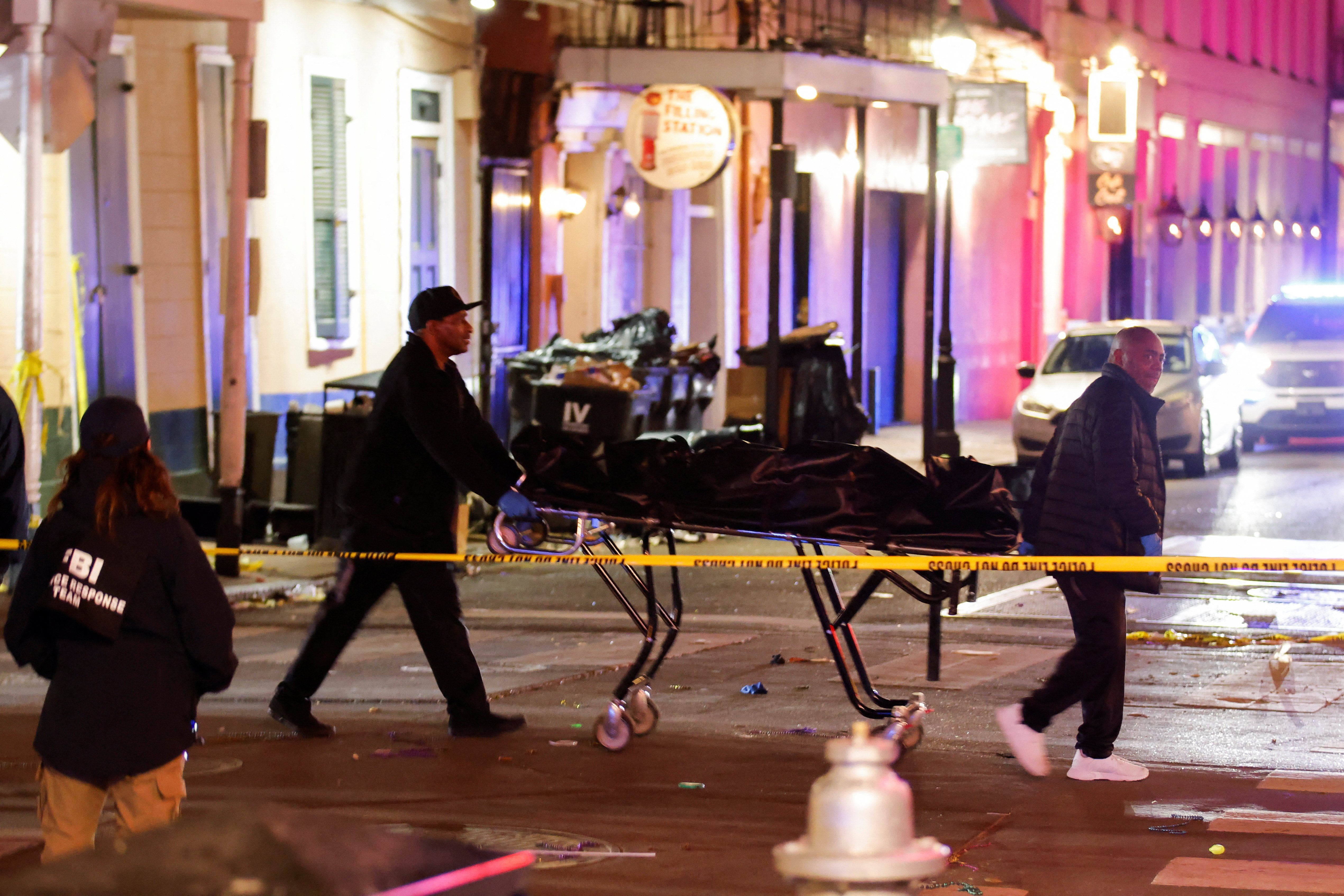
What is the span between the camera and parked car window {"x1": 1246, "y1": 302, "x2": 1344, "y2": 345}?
74.0ft

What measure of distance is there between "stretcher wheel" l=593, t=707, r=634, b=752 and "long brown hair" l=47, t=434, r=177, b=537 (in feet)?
9.61

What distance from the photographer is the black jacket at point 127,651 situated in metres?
4.67

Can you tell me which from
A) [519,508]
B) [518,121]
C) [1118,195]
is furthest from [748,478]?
[1118,195]

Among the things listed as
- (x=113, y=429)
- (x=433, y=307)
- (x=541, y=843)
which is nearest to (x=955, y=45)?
(x=433, y=307)

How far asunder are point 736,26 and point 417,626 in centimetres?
1582

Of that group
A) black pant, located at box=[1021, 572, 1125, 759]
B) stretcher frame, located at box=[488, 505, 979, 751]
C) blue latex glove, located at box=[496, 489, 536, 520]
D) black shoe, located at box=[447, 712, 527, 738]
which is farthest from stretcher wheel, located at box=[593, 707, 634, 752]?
black pant, located at box=[1021, 572, 1125, 759]

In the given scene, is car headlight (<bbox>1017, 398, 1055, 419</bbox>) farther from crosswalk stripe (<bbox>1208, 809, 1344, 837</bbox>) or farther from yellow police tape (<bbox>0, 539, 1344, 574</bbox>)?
crosswalk stripe (<bbox>1208, 809, 1344, 837</bbox>)

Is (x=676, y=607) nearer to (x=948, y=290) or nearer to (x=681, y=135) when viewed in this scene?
(x=681, y=135)

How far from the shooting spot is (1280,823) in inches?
247

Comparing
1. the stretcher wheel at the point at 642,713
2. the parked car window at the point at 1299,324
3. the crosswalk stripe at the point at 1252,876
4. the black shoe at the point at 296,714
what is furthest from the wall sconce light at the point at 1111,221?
the crosswalk stripe at the point at 1252,876

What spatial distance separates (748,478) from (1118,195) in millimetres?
26754

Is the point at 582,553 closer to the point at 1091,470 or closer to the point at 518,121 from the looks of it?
the point at 1091,470

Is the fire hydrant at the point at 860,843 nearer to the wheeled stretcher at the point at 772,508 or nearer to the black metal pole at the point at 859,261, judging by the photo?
the wheeled stretcher at the point at 772,508

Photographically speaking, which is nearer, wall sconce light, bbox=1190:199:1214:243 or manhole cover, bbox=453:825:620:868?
manhole cover, bbox=453:825:620:868
